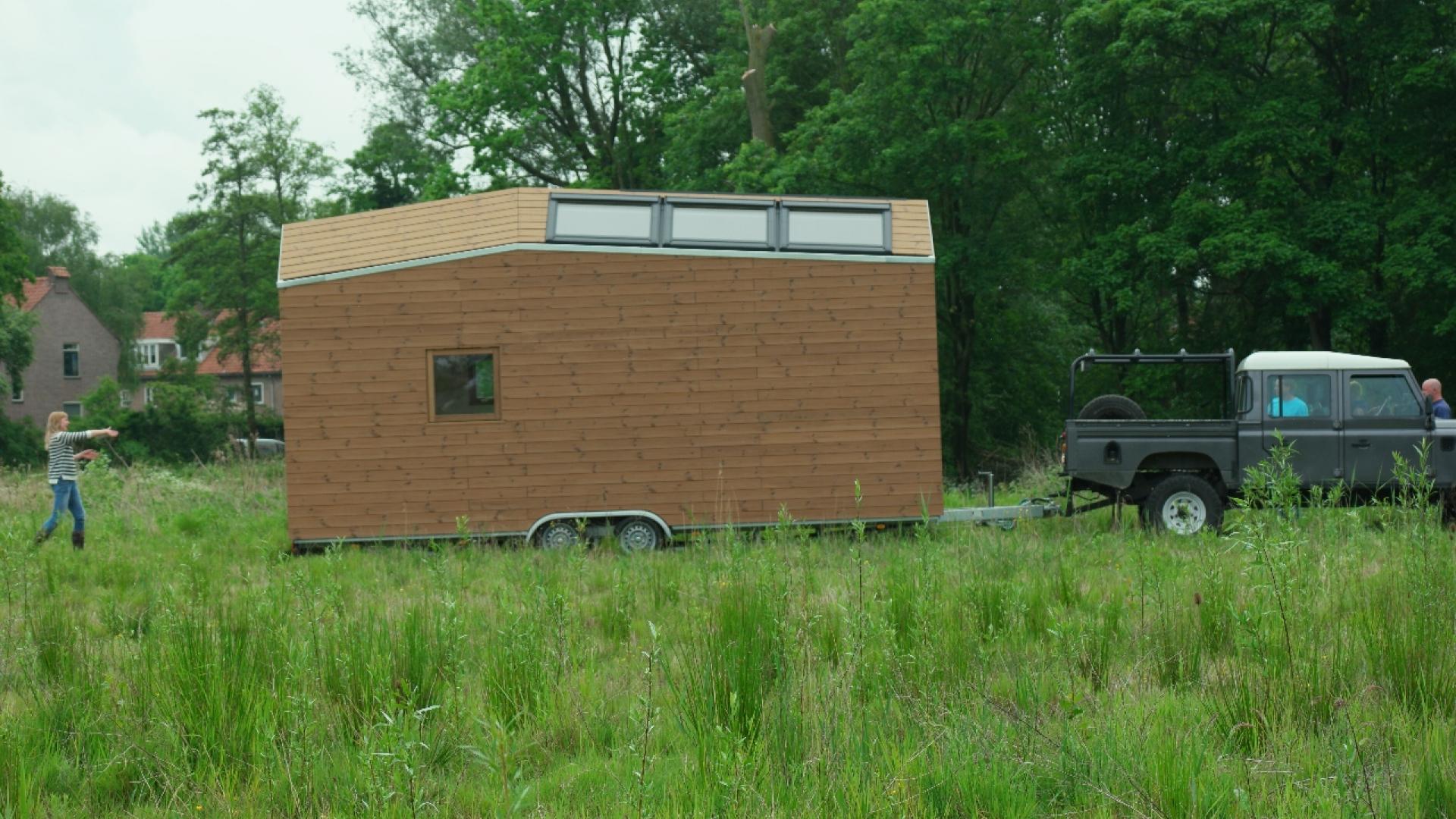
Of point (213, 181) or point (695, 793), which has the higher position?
point (213, 181)

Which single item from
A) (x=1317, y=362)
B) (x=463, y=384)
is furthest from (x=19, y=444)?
(x=1317, y=362)

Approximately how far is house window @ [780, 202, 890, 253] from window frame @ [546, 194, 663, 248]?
1272mm

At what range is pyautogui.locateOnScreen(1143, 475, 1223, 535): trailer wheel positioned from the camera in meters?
12.0

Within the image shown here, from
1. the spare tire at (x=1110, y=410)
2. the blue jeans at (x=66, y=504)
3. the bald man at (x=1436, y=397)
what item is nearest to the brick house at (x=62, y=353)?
the blue jeans at (x=66, y=504)

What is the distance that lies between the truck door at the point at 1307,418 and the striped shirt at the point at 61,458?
11.6m

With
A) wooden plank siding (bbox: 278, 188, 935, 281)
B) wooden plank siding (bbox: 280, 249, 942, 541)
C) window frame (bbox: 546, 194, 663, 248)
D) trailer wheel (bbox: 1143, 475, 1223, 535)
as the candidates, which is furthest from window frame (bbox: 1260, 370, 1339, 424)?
window frame (bbox: 546, 194, 663, 248)

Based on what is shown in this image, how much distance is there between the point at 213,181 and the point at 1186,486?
3655cm

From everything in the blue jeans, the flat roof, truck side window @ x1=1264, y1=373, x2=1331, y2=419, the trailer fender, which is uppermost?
the flat roof

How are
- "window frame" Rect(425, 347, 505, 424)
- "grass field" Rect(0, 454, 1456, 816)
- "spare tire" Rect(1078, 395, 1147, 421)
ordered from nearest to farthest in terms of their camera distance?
"grass field" Rect(0, 454, 1456, 816) < "window frame" Rect(425, 347, 505, 424) < "spare tire" Rect(1078, 395, 1147, 421)

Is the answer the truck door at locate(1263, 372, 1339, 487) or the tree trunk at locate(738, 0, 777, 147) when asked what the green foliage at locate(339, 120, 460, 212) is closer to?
the tree trunk at locate(738, 0, 777, 147)

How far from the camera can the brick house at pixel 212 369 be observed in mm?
48219

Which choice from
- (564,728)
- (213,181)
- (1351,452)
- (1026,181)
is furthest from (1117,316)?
(213,181)

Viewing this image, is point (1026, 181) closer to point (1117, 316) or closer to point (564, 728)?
point (1117, 316)

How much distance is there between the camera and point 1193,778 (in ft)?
11.8
